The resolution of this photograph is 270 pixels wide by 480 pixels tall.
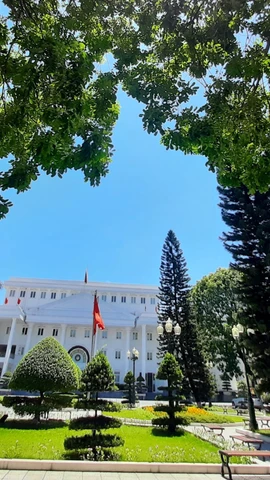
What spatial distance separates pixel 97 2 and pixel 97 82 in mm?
798

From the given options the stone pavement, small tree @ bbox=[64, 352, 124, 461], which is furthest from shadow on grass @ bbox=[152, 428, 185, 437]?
the stone pavement

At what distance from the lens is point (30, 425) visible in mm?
9680

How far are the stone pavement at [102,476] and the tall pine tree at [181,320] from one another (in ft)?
47.2

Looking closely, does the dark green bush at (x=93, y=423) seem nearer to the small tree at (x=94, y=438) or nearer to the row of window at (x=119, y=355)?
the small tree at (x=94, y=438)

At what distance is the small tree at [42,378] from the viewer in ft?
33.6

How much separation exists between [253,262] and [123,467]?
34.3 ft

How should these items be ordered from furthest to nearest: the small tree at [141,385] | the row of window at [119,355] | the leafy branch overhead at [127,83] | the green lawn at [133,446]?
the row of window at [119,355] < the small tree at [141,385] < the green lawn at [133,446] < the leafy branch overhead at [127,83]

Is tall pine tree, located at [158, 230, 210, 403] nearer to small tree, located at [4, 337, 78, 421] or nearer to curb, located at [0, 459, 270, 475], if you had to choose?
small tree, located at [4, 337, 78, 421]

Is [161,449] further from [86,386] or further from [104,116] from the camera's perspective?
[104,116]

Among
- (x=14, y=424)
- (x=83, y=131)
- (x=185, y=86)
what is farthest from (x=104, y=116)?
(x=14, y=424)

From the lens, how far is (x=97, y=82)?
3.41m

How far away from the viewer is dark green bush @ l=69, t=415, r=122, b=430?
221 inches

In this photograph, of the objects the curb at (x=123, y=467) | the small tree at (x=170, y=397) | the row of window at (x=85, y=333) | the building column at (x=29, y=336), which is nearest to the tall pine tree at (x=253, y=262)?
the small tree at (x=170, y=397)

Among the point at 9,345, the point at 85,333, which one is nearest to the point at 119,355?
the point at 85,333
